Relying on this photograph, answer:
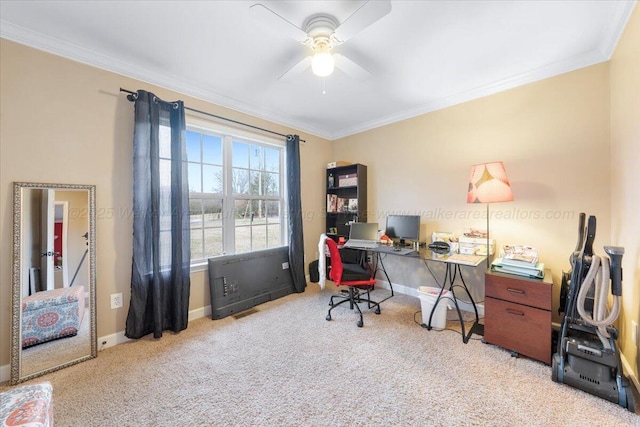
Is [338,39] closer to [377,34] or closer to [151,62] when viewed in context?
[377,34]

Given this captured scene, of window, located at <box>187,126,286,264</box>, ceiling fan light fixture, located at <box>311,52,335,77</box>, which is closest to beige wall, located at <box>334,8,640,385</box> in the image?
window, located at <box>187,126,286,264</box>

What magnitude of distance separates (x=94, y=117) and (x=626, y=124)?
4.13 metres

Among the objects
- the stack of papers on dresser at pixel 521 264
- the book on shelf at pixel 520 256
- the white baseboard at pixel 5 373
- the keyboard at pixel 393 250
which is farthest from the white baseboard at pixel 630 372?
the white baseboard at pixel 5 373

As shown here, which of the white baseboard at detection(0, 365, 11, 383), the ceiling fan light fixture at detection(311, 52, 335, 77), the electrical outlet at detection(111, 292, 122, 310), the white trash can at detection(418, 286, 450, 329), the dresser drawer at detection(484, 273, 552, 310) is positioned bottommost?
the white baseboard at detection(0, 365, 11, 383)

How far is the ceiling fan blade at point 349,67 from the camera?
1.80 metres

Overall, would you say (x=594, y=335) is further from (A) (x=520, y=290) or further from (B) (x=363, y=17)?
(B) (x=363, y=17)

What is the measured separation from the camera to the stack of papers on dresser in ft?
6.61

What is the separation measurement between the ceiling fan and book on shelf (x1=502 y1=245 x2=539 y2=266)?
6.75 feet

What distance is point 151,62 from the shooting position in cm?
221

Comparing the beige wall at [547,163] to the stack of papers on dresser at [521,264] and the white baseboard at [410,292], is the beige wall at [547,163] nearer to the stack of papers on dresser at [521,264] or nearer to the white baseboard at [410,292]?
the white baseboard at [410,292]

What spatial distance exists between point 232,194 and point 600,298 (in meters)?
3.37

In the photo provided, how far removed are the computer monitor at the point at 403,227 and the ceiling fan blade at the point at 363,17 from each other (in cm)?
219

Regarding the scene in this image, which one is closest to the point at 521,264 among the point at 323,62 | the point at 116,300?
the point at 323,62

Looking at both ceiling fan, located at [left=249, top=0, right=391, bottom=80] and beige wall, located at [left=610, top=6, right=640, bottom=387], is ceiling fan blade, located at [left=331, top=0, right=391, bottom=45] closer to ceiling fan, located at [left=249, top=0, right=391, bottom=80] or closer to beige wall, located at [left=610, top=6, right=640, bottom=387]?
ceiling fan, located at [left=249, top=0, right=391, bottom=80]
